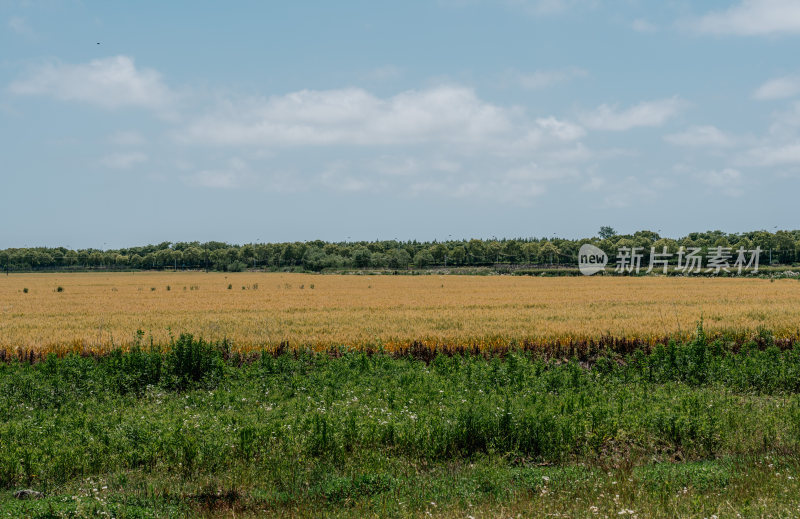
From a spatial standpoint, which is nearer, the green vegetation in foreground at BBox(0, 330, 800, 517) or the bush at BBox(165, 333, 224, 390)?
the green vegetation in foreground at BBox(0, 330, 800, 517)

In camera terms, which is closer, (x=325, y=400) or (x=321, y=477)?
(x=321, y=477)

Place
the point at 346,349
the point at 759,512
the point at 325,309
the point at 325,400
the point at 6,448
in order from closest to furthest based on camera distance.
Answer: the point at 759,512 < the point at 6,448 < the point at 325,400 < the point at 346,349 < the point at 325,309

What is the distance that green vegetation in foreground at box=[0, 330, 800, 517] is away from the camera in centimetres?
681

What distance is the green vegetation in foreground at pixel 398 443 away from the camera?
681 centimetres

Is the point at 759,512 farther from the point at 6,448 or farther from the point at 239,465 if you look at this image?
the point at 6,448

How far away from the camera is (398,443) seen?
896cm

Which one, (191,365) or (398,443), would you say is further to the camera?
(191,365)

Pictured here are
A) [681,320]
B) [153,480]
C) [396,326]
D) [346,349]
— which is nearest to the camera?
[153,480]

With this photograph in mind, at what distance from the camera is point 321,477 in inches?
304

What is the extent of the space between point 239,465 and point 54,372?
912 cm

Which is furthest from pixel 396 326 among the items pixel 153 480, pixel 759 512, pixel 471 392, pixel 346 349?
pixel 759 512

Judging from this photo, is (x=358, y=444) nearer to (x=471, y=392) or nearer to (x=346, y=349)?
(x=471, y=392)

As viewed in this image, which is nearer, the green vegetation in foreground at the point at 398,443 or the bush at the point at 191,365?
the green vegetation in foreground at the point at 398,443

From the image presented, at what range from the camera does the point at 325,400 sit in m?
11.3
